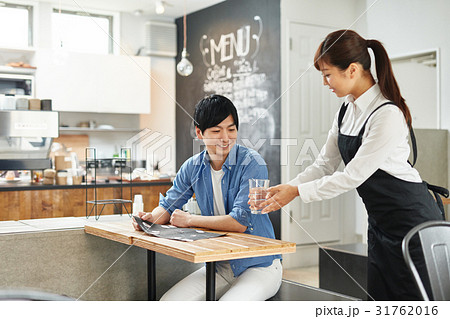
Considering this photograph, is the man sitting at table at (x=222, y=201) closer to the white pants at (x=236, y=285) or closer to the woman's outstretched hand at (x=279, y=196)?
the white pants at (x=236, y=285)

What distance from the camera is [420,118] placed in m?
2.59

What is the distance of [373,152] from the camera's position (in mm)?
1113

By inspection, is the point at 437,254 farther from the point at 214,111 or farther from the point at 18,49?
the point at 18,49

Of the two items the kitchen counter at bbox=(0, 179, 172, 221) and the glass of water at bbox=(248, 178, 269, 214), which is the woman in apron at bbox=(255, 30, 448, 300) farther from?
the kitchen counter at bbox=(0, 179, 172, 221)

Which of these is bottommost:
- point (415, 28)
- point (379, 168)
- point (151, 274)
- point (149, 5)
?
point (151, 274)

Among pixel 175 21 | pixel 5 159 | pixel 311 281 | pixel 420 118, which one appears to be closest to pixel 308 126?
pixel 420 118

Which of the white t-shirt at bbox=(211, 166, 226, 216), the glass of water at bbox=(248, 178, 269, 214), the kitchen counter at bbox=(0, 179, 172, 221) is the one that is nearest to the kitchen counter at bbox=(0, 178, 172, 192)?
the kitchen counter at bbox=(0, 179, 172, 221)

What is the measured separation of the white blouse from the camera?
1113mm

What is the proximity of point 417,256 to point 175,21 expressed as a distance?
2839 mm

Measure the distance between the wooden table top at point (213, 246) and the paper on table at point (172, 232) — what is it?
0.06ft

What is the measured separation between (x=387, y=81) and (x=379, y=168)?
18cm

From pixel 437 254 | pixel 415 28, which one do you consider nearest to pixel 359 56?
pixel 437 254
